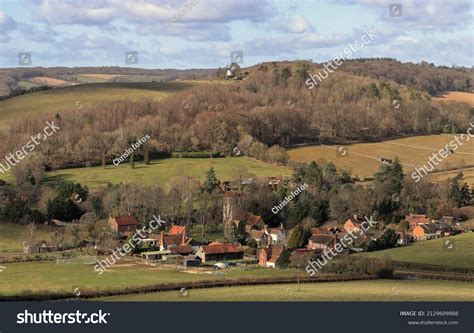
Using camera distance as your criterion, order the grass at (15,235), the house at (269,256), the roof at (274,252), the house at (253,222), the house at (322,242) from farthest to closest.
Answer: the house at (253,222) → the grass at (15,235) → the house at (322,242) → the roof at (274,252) → the house at (269,256)

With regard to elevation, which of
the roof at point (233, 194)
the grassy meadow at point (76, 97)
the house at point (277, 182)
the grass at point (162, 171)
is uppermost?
the grassy meadow at point (76, 97)

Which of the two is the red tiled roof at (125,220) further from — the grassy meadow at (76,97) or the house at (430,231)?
the grassy meadow at (76,97)

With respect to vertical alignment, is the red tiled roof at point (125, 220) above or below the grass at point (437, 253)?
above

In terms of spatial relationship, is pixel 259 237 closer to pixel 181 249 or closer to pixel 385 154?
pixel 181 249

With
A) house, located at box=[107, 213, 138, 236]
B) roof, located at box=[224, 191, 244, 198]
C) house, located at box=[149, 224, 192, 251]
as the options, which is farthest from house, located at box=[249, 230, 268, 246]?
house, located at box=[107, 213, 138, 236]

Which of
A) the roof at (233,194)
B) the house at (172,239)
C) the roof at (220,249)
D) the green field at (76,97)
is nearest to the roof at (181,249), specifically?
the house at (172,239)

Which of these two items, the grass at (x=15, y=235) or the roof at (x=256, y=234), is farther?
the roof at (x=256, y=234)

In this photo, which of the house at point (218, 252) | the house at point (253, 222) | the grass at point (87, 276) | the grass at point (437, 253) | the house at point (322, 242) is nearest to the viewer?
the grass at point (87, 276)

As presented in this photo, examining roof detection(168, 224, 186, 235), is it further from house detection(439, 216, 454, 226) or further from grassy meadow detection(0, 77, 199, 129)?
grassy meadow detection(0, 77, 199, 129)
